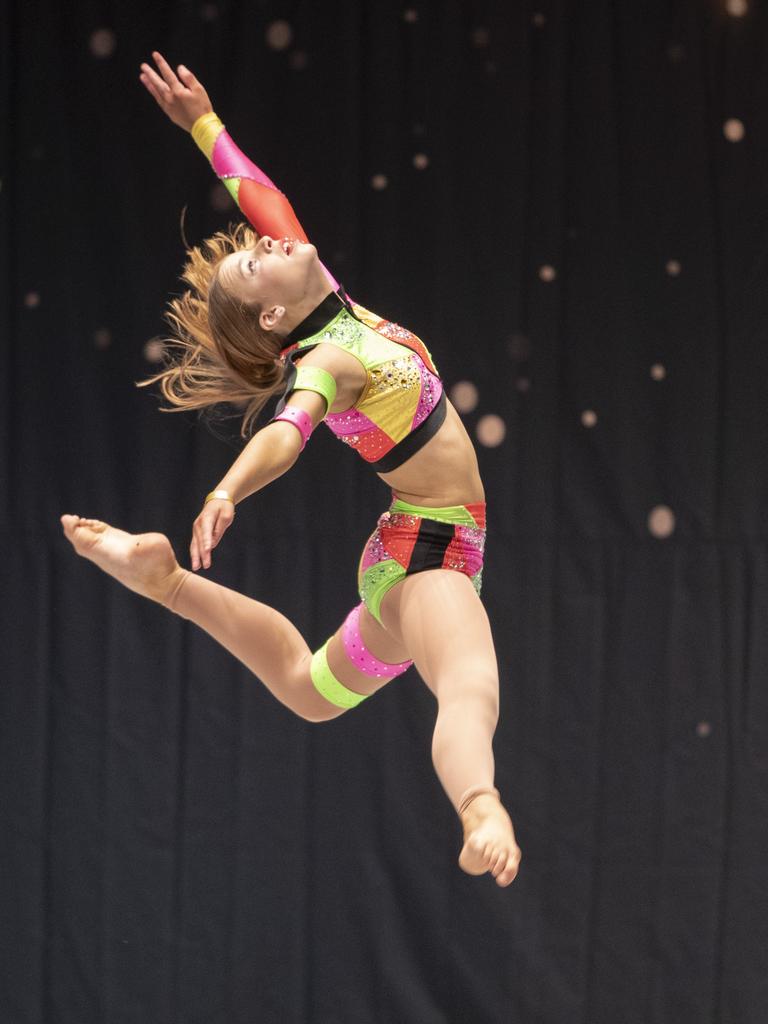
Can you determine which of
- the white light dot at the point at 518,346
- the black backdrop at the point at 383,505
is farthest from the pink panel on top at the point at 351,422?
the white light dot at the point at 518,346

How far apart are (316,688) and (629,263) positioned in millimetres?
1486

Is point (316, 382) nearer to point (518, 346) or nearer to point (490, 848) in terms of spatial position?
point (490, 848)

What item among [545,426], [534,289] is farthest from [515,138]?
[545,426]

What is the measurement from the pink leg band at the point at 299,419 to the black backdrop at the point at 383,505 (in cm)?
130

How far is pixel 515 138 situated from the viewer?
10.6ft

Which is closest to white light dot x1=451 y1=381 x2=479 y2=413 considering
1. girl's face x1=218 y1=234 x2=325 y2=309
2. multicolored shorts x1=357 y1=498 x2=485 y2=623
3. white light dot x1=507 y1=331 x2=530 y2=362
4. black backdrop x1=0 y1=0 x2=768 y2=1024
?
black backdrop x1=0 y1=0 x2=768 y2=1024

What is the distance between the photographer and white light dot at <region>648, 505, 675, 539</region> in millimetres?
3309

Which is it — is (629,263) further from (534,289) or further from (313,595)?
(313,595)

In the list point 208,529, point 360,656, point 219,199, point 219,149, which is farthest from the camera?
point 219,199

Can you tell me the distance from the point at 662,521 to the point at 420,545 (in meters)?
1.22

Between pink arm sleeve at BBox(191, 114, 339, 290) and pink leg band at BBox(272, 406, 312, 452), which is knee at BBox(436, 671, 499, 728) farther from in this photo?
pink arm sleeve at BBox(191, 114, 339, 290)

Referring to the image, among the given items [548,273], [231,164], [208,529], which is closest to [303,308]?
[231,164]

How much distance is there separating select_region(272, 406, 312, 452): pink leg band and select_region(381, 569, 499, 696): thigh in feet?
1.34

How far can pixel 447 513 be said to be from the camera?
7.53 ft
